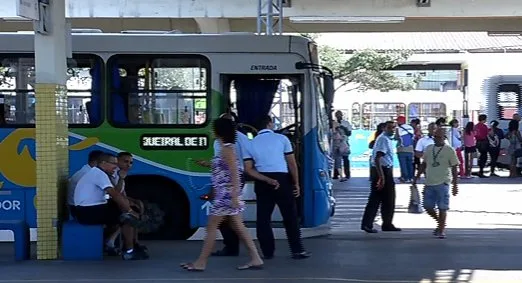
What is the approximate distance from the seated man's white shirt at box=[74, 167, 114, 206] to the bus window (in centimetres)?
196

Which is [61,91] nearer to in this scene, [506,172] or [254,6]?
[254,6]

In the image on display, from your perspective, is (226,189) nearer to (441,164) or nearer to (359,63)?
(441,164)

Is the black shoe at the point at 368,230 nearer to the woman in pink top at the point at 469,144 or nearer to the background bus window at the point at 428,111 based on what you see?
the woman in pink top at the point at 469,144

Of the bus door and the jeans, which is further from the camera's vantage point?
the jeans

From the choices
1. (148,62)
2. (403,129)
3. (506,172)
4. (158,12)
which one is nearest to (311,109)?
(148,62)

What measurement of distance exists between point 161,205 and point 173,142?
0.91 metres

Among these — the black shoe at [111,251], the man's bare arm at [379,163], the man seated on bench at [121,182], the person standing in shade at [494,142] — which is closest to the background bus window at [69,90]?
the man seated on bench at [121,182]

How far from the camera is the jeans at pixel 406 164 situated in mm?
22625

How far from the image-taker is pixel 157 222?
1293 centimetres

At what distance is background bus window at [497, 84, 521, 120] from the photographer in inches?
1142

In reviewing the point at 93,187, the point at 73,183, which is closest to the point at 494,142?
the point at 73,183

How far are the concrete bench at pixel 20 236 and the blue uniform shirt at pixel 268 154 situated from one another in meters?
2.83

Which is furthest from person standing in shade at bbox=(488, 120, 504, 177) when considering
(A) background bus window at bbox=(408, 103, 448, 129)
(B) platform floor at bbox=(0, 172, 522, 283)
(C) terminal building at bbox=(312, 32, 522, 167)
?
(A) background bus window at bbox=(408, 103, 448, 129)

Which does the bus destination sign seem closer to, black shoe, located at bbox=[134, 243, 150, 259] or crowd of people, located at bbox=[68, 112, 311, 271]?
crowd of people, located at bbox=[68, 112, 311, 271]
